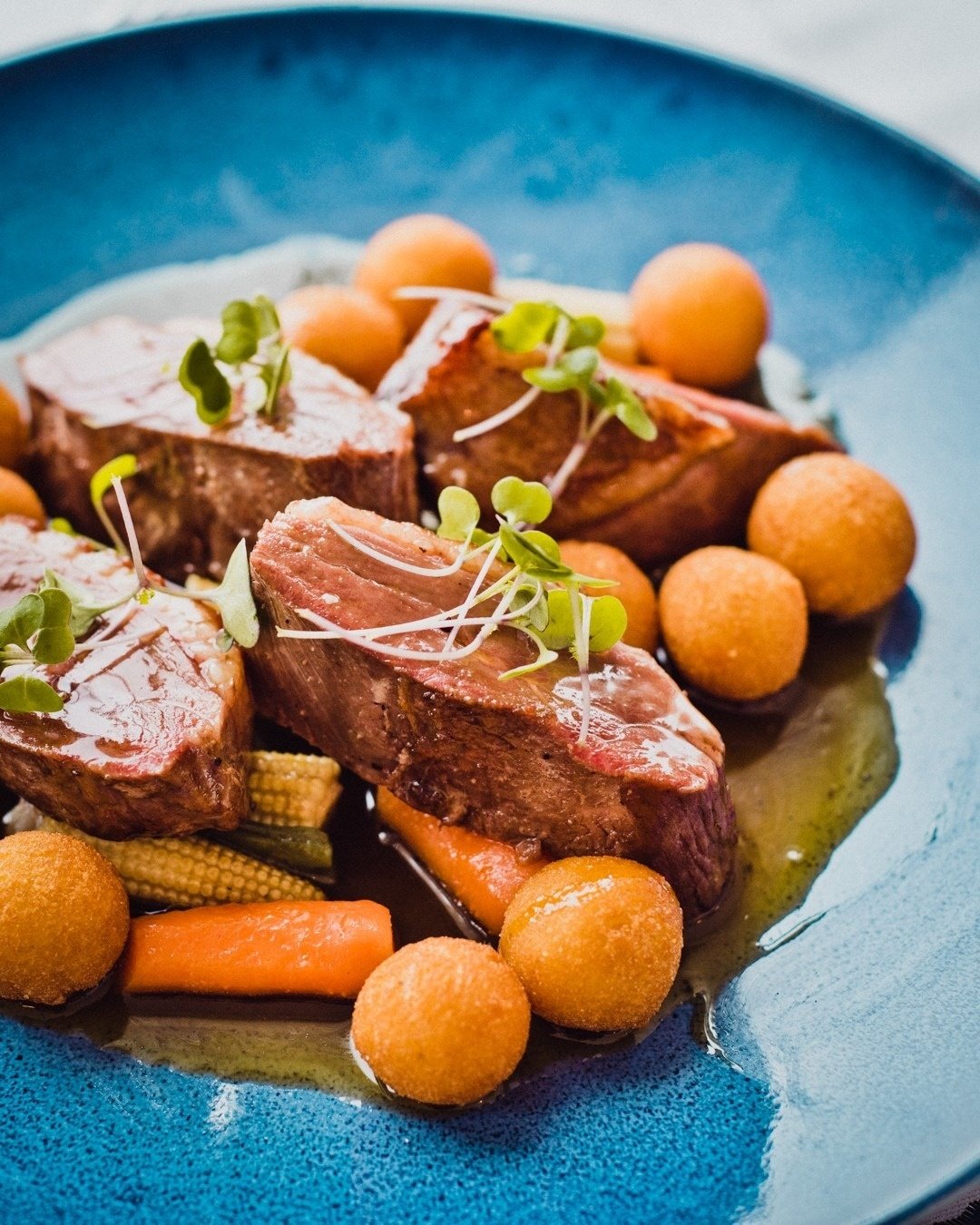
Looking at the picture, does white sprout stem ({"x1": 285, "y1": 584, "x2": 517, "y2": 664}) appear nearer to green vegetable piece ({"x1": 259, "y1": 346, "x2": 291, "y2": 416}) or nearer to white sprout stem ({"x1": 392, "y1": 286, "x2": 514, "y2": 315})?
green vegetable piece ({"x1": 259, "y1": 346, "x2": 291, "y2": 416})

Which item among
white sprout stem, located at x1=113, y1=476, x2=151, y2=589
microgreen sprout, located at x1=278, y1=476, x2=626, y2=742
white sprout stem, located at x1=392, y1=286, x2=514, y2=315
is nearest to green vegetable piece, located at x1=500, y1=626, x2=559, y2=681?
microgreen sprout, located at x1=278, y1=476, x2=626, y2=742

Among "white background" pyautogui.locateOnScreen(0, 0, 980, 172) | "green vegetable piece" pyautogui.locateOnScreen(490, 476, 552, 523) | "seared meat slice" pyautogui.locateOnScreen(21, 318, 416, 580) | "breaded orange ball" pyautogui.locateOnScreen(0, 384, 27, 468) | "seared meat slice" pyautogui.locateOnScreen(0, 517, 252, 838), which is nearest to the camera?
"seared meat slice" pyautogui.locateOnScreen(0, 517, 252, 838)

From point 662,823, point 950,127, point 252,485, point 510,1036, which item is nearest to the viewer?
point 510,1036

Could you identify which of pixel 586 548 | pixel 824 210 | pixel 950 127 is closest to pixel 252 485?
A: pixel 586 548

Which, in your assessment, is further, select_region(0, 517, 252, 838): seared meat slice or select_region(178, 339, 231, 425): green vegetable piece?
select_region(178, 339, 231, 425): green vegetable piece

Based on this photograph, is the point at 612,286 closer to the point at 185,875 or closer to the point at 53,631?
the point at 53,631

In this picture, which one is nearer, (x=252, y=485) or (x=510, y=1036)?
(x=510, y=1036)

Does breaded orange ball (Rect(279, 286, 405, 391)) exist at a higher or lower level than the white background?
lower

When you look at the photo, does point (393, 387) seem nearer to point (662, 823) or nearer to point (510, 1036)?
point (662, 823)
